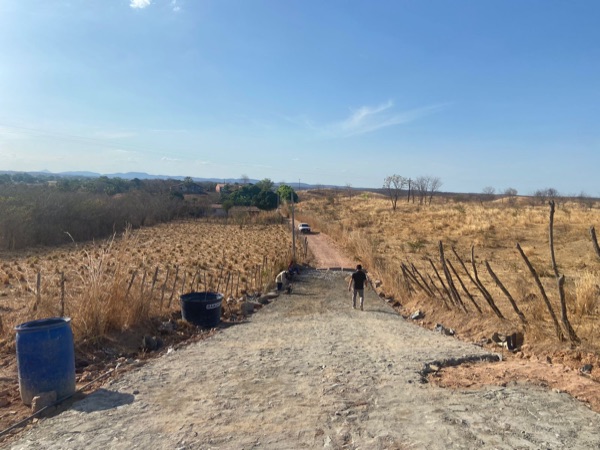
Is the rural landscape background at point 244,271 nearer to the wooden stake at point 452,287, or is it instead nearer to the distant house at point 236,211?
the wooden stake at point 452,287

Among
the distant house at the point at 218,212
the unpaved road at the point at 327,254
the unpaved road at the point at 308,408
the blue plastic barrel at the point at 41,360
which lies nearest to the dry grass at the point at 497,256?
the unpaved road at the point at 327,254

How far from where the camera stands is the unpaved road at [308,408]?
15.0ft

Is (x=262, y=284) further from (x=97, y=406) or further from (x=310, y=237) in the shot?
(x=310, y=237)

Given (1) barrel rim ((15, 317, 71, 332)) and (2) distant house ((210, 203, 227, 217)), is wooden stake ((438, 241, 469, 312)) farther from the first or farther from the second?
(2) distant house ((210, 203, 227, 217))

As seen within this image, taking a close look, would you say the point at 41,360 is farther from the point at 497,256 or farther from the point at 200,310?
the point at 497,256

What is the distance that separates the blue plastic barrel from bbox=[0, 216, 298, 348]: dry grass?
7.32 ft

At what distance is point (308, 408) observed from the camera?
5434 mm

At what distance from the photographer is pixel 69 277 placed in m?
20.5

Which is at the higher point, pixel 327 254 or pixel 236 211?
pixel 236 211

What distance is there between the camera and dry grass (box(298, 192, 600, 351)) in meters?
10.3

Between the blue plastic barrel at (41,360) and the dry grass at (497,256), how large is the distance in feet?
24.7

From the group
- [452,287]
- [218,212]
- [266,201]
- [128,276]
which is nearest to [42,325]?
[452,287]

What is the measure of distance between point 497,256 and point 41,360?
28.3m

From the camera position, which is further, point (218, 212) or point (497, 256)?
point (218, 212)
